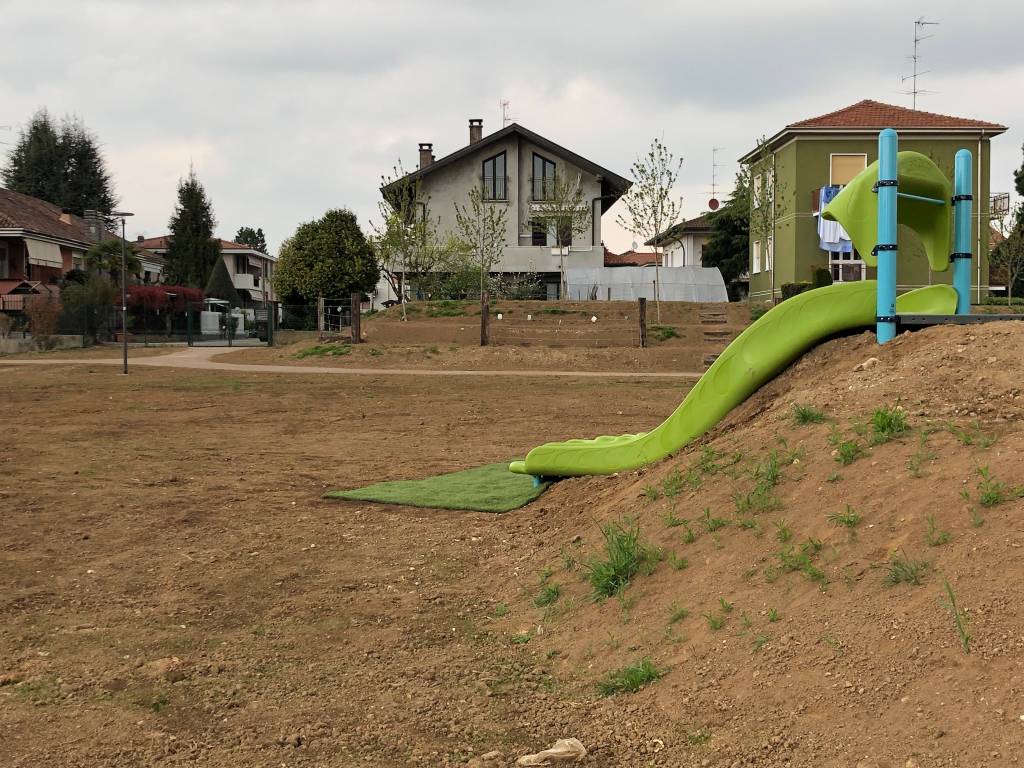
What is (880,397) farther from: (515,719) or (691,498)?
(515,719)

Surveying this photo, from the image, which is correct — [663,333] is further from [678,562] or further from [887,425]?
[678,562]

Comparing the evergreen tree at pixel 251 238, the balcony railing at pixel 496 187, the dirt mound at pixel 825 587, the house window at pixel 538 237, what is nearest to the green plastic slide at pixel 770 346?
the dirt mound at pixel 825 587

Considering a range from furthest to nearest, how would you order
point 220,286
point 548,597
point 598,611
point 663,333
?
point 220,286 < point 663,333 < point 548,597 < point 598,611

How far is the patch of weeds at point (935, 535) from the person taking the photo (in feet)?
13.5

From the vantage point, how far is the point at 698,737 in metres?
3.60

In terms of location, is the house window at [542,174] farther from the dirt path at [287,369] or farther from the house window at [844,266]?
the dirt path at [287,369]

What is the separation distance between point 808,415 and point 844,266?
40383 millimetres

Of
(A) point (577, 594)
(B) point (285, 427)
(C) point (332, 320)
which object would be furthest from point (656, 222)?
(A) point (577, 594)

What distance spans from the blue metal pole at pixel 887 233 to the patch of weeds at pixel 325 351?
25581 mm

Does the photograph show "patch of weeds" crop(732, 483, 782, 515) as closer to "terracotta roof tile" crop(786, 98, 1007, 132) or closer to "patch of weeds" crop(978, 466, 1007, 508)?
"patch of weeds" crop(978, 466, 1007, 508)

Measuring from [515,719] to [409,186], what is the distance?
140 ft

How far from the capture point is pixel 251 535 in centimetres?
761

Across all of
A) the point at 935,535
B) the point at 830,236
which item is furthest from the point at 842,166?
the point at 935,535

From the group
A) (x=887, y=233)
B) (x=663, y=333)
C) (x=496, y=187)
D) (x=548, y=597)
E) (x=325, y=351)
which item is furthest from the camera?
(x=496, y=187)
